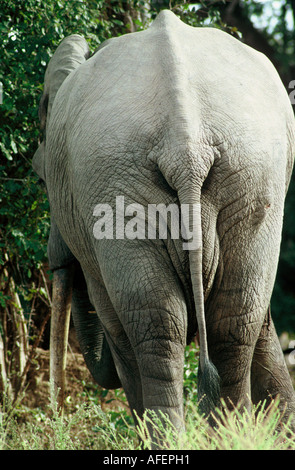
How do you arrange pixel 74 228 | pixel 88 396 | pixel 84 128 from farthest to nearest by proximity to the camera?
pixel 88 396 < pixel 74 228 < pixel 84 128

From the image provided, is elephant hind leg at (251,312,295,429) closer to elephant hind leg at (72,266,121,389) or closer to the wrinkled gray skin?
the wrinkled gray skin

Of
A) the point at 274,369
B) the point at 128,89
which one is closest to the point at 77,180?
the point at 128,89

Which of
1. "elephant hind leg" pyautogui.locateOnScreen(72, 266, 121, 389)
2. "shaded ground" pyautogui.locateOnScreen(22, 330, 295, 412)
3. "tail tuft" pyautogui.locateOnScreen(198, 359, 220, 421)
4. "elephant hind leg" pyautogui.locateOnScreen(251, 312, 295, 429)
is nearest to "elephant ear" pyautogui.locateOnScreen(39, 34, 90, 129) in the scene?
"elephant hind leg" pyautogui.locateOnScreen(72, 266, 121, 389)

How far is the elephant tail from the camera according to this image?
241 centimetres

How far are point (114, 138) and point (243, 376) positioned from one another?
1.06 metres

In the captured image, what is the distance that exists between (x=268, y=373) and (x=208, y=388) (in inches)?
33.1

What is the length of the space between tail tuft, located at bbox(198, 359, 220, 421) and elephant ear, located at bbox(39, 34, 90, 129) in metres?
1.73

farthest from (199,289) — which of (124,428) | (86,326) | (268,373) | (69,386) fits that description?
(69,386)

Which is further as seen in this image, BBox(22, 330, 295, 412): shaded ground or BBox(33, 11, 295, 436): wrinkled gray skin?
BBox(22, 330, 295, 412): shaded ground

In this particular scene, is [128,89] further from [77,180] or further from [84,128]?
[77,180]

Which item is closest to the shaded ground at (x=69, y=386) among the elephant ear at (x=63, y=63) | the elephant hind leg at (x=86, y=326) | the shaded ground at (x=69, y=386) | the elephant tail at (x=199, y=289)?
the shaded ground at (x=69, y=386)

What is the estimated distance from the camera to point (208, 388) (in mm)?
2412

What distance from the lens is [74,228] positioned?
3072mm

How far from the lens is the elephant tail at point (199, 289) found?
2.41m
